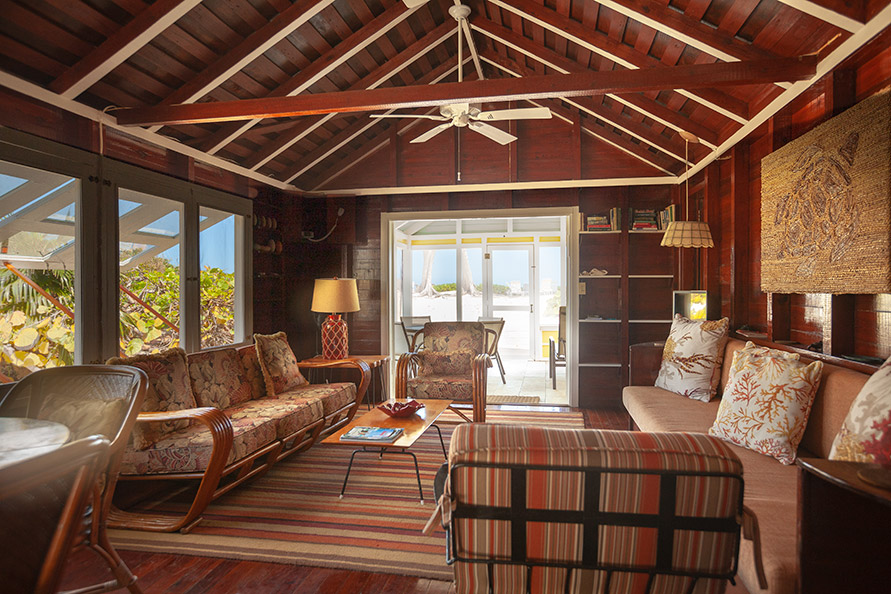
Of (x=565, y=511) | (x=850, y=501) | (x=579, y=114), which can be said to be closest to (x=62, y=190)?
(x=565, y=511)

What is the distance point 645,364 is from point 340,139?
3.65 m

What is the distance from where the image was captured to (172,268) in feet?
13.3

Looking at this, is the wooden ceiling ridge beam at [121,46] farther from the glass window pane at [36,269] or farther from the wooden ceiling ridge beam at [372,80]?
the wooden ceiling ridge beam at [372,80]

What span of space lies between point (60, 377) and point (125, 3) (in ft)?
6.46

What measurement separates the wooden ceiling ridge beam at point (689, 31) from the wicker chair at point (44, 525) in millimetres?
3262

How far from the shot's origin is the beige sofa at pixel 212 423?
2.77 meters

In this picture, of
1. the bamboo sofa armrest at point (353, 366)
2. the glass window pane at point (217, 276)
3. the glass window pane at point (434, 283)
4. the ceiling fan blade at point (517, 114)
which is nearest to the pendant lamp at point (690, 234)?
the ceiling fan blade at point (517, 114)

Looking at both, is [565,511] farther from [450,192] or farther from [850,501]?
[450,192]

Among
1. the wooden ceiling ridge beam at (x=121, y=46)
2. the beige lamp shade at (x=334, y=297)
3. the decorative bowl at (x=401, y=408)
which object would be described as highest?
the wooden ceiling ridge beam at (x=121, y=46)

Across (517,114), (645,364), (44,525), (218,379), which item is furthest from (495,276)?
A: (44,525)

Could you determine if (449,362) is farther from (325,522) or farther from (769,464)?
(769,464)

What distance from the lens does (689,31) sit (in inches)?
114

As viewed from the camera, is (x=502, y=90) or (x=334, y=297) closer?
(x=502, y=90)

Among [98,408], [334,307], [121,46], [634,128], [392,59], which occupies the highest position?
[392,59]
